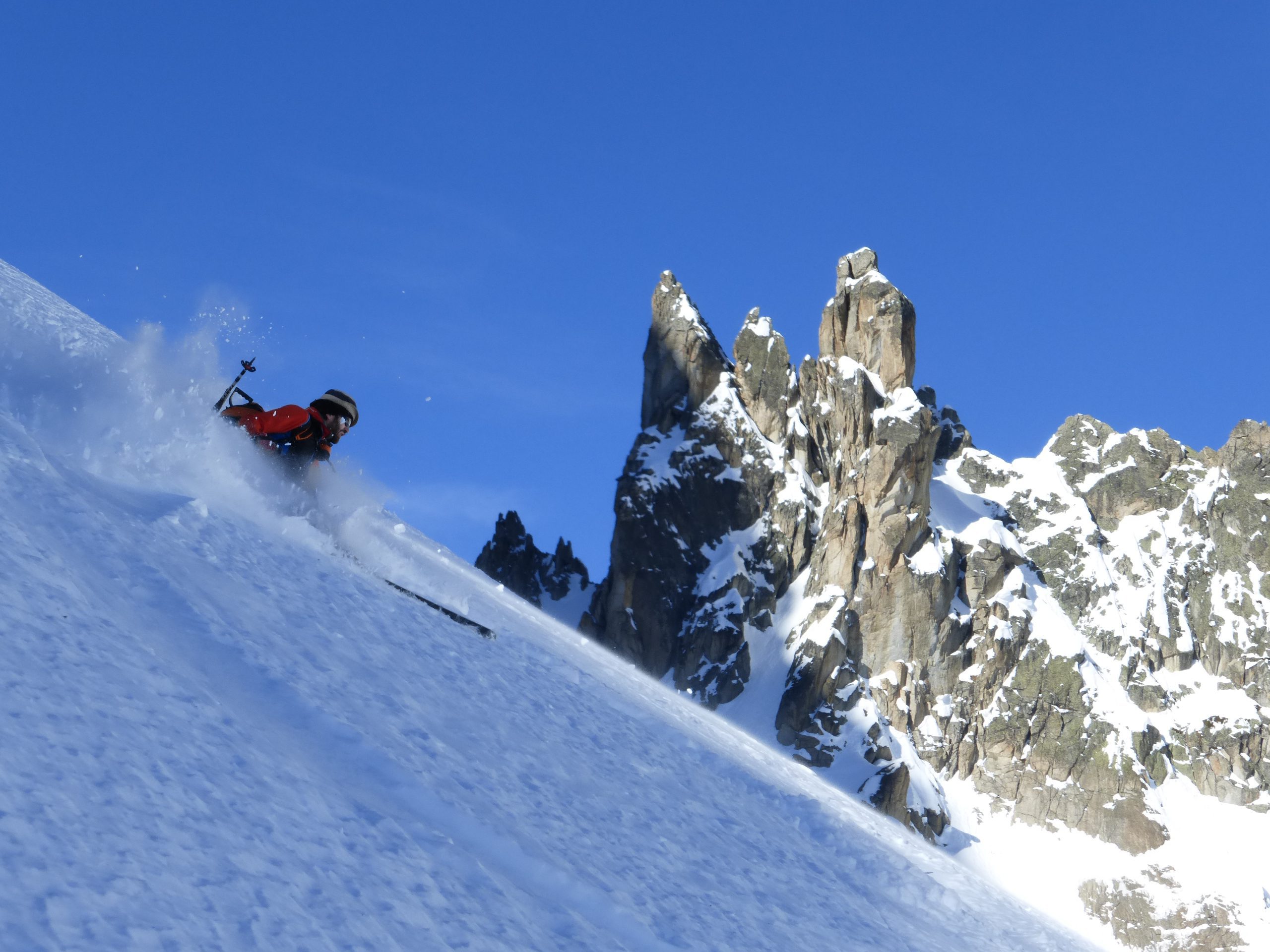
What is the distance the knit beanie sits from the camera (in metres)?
18.5

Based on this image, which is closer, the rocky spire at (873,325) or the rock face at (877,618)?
the rock face at (877,618)

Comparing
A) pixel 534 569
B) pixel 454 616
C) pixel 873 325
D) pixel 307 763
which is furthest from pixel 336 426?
pixel 534 569

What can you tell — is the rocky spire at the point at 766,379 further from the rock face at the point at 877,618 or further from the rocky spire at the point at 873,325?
the rocky spire at the point at 873,325

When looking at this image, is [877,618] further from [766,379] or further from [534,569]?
[534,569]

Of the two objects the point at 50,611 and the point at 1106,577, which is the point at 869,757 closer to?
the point at 1106,577

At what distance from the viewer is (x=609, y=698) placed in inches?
616

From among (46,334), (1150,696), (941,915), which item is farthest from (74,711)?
(1150,696)

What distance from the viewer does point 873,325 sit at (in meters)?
139

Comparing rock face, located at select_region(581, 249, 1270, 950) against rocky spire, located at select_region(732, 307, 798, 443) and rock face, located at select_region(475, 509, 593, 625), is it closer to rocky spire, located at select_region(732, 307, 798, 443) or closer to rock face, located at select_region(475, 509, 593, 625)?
rocky spire, located at select_region(732, 307, 798, 443)

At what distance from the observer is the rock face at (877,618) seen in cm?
12662

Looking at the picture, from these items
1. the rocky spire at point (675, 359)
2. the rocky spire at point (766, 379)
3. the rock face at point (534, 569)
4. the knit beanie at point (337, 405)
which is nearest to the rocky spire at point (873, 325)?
the rocky spire at point (766, 379)

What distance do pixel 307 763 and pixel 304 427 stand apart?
10.2 meters

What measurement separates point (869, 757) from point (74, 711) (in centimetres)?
11191

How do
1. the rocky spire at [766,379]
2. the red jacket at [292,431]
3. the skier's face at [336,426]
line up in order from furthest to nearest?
1. the rocky spire at [766,379]
2. the skier's face at [336,426]
3. the red jacket at [292,431]
